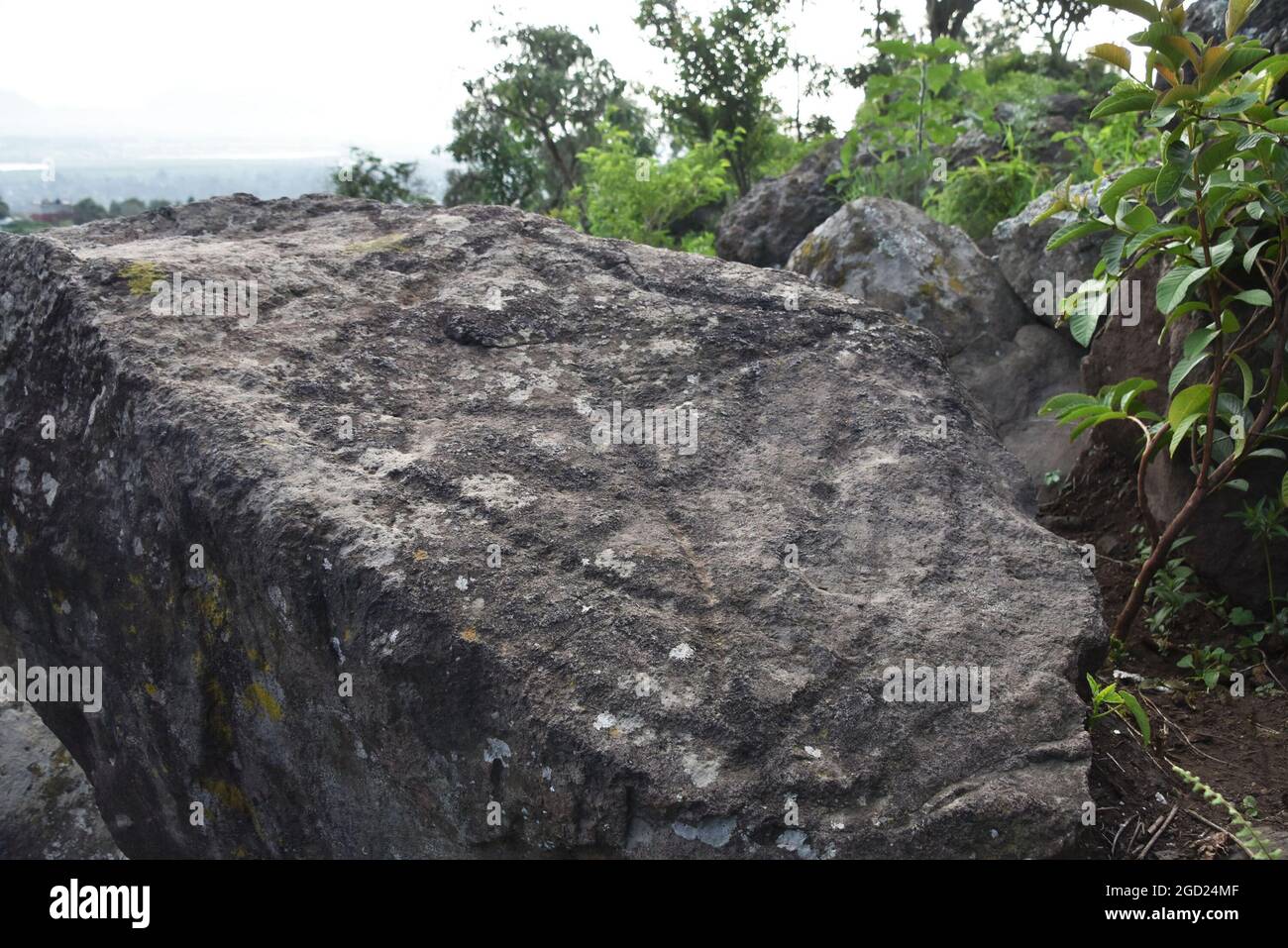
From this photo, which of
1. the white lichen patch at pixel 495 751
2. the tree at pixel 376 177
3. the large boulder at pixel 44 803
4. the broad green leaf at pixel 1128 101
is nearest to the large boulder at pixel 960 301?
the broad green leaf at pixel 1128 101

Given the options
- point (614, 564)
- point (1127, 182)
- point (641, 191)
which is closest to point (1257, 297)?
point (1127, 182)

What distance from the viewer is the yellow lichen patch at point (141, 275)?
11.3 feet

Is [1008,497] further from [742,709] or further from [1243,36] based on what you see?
[1243,36]

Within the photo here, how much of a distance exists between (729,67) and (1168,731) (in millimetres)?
13709

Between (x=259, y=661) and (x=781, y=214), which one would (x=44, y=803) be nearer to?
(x=259, y=661)

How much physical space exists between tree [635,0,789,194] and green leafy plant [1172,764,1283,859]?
42.4 ft

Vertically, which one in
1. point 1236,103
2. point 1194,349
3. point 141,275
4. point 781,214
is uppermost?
point 781,214

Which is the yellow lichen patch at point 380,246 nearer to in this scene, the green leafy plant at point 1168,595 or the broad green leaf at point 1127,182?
the broad green leaf at point 1127,182

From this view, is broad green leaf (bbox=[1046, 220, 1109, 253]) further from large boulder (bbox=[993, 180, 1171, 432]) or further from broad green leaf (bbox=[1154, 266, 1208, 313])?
broad green leaf (bbox=[1154, 266, 1208, 313])

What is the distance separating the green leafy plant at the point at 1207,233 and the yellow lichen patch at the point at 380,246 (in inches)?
91.4

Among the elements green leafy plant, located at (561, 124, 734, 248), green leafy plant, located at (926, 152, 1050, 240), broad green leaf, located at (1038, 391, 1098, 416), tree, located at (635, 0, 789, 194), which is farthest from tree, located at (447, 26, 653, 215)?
broad green leaf, located at (1038, 391, 1098, 416)

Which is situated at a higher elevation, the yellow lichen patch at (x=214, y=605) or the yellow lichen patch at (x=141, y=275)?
the yellow lichen patch at (x=141, y=275)

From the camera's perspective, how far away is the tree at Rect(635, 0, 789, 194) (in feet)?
49.7

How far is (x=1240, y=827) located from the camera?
2.73m
